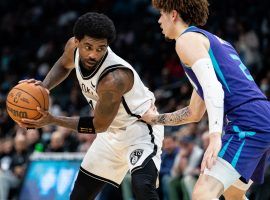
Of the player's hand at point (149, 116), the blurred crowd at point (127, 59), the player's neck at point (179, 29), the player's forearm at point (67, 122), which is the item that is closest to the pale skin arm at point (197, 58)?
the player's neck at point (179, 29)

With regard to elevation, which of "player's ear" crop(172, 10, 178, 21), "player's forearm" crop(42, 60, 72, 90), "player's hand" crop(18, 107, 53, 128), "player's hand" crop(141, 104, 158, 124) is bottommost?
"player's hand" crop(141, 104, 158, 124)

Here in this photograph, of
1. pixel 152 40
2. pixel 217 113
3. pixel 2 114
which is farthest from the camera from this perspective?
pixel 152 40

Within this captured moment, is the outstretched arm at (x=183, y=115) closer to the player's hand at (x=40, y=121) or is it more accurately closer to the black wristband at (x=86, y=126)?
the black wristband at (x=86, y=126)

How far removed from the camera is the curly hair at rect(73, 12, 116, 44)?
4.89 metres

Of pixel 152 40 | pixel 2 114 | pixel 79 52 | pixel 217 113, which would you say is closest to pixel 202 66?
pixel 217 113

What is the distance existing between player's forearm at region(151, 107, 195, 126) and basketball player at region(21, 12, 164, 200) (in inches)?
10.2

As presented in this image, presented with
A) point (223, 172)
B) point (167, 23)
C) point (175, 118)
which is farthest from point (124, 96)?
point (223, 172)

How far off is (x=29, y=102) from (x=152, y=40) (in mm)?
9931

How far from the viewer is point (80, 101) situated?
13.4m

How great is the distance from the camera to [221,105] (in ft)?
13.3

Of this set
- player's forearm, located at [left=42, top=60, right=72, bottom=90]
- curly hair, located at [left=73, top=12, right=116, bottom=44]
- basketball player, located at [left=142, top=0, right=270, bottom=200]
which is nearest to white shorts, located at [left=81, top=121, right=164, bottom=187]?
player's forearm, located at [left=42, top=60, right=72, bottom=90]

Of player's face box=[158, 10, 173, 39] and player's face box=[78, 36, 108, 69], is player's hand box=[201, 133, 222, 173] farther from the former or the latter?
player's face box=[78, 36, 108, 69]

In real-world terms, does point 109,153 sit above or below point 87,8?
above

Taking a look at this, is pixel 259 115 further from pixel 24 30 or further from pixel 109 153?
pixel 24 30
